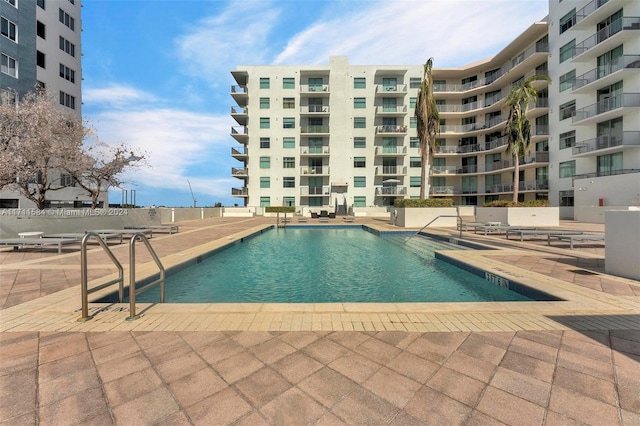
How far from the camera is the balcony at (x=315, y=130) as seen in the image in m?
39.9

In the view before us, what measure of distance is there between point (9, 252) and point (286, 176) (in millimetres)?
32336

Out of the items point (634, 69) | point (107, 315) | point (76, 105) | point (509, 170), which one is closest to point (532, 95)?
point (634, 69)

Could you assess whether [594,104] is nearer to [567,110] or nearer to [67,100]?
[567,110]

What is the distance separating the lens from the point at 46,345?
10.0ft

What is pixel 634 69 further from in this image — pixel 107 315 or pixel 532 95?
pixel 107 315

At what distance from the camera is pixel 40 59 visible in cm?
2980

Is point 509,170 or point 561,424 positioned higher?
point 509,170

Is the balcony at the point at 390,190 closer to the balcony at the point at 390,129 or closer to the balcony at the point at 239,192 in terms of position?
the balcony at the point at 390,129

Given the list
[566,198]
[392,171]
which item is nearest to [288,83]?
[392,171]

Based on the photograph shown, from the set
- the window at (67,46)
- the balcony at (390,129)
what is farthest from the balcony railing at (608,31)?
the window at (67,46)

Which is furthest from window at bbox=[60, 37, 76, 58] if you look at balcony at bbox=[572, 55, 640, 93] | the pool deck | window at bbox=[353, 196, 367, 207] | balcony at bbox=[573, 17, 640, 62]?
balcony at bbox=[572, 55, 640, 93]

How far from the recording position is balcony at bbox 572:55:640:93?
74.2 ft

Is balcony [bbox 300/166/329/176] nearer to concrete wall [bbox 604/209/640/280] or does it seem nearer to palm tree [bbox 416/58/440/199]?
palm tree [bbox 416/58/440/199]

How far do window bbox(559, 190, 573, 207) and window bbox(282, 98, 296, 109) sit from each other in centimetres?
3312
